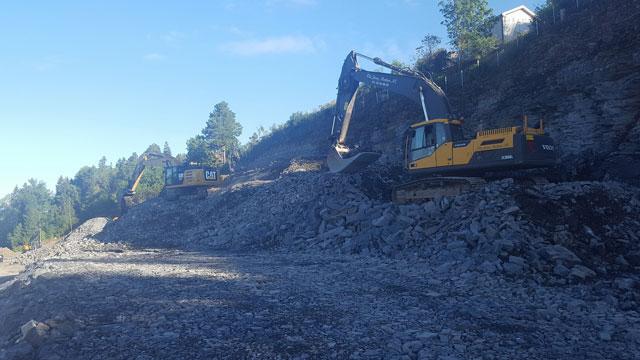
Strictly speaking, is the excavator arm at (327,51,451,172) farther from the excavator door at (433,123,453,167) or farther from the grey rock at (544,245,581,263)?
the grey rock at (544,245,581,263)

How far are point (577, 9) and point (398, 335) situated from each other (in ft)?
70.0

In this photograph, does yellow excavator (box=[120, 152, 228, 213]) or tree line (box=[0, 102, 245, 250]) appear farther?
tree line (box=[0, 102, 245, 250])

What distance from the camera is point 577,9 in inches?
822

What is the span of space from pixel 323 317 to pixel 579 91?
15.7 meters

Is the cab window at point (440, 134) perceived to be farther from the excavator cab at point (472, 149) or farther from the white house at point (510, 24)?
the white house at point (510, 24)

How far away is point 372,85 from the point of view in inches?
701

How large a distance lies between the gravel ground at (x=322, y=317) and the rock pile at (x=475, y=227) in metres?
0.75

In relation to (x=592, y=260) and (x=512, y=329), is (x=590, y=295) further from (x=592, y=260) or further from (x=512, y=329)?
(x=512, y=329)

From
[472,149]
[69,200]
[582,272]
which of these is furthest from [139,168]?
[69,200]

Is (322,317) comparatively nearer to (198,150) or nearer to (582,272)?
(582,272)

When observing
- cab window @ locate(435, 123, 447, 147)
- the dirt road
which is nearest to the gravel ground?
the dirt road

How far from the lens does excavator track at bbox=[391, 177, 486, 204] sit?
1312 cm

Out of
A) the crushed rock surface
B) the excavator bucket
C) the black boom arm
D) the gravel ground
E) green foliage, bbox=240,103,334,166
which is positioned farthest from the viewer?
green foliage, bbox=240,103,334,166

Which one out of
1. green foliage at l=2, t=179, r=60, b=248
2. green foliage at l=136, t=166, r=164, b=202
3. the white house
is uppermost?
the white house
